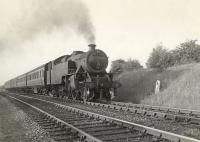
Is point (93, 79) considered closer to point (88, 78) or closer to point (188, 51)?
point (88, 78)

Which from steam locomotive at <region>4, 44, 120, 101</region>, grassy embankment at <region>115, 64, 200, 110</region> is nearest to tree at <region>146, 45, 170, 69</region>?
grassy embankment at <region>115, 64, 200, 110</region>

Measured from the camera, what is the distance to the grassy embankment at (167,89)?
15086mm

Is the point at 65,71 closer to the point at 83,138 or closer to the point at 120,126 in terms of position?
the point at 120,126

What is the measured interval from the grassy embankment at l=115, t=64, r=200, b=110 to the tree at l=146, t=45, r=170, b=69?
8170 mm

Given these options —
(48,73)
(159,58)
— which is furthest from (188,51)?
(48,73)

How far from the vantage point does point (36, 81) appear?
32250mm

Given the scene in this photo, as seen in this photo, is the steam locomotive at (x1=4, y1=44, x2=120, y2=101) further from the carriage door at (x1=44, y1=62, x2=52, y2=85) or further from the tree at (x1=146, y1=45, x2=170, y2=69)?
the tree at (x1=146, y1=45, x2=170, y2=69)

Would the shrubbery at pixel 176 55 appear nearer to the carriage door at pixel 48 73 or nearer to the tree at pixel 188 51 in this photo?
the tree at pixel 188 51

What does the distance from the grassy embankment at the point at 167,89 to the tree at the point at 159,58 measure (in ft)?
26.8

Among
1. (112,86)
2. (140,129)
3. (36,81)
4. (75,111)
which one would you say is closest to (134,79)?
(112,86)

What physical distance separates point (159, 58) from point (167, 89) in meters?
15.0

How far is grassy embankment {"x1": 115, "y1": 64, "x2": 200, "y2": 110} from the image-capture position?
49.5 ft

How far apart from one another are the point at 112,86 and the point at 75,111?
591 cm

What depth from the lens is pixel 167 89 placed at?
17516 mm
